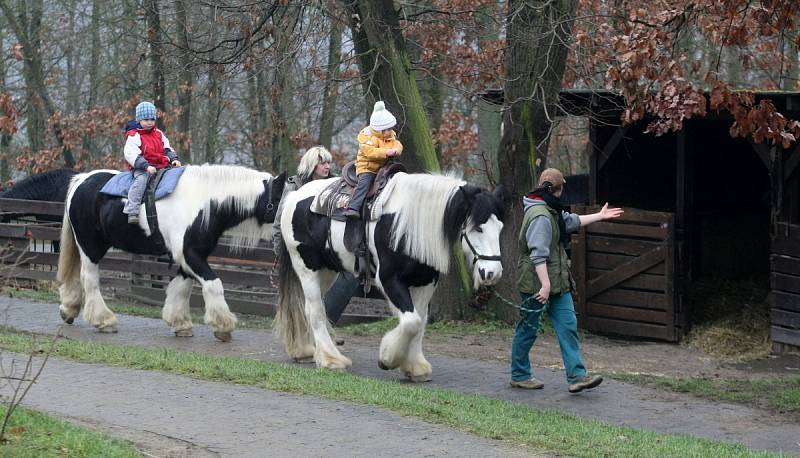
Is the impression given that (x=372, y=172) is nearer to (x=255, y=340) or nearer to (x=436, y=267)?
(x=436, y=267)

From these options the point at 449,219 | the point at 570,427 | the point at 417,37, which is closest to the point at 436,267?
the point at 449,219

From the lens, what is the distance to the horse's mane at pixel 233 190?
38.1 ft

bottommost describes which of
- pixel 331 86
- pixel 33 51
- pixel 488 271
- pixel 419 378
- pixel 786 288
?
pixel 419 378

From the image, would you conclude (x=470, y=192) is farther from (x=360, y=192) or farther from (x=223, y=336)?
(x=223, y=336)

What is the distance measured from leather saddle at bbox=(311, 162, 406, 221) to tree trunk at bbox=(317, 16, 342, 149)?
121 inches

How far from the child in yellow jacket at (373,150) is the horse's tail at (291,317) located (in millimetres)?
1282

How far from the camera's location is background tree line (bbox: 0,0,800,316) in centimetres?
909

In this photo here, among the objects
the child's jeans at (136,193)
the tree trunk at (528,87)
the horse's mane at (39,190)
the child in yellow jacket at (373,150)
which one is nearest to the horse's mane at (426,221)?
the child in yellow jacket at (373,150)

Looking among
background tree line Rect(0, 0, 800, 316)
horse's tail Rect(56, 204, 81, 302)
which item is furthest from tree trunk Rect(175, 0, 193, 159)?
horse's tail Rect(56, 204, 81, 302)

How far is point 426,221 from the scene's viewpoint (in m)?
9.20

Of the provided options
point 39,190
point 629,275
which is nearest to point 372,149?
point 629,275

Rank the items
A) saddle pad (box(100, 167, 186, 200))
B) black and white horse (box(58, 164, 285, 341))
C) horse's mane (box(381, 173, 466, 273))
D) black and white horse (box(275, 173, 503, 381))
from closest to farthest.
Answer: black and white horse (box(275, 173, 503, 381)), horse's mane (box(381, 173, 466, 273)), black and white horse (box(58, 164, 285, 341)), saddle pad (box(100, 167, 186, 200))

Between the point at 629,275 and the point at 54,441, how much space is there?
882 centimetres

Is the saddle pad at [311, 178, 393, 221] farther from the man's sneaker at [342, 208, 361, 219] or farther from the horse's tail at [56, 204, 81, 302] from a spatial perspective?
the horse's tail at [56, 204, 81, 302]
